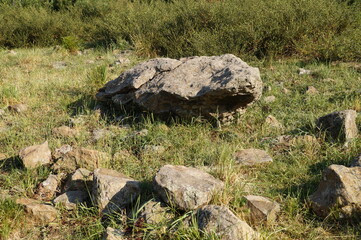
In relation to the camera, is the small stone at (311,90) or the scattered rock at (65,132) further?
the small stone at (311,90)

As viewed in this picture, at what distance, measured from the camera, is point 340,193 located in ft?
7.93

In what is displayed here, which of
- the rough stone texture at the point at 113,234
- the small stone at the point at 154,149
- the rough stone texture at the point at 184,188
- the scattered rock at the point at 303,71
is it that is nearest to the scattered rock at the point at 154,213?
the rough stone texture at the point at 184,188

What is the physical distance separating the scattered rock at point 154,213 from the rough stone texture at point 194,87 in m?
1.72

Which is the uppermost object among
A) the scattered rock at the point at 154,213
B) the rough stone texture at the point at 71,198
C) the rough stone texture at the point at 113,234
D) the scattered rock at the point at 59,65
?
the scattered rock at the point at 154,213

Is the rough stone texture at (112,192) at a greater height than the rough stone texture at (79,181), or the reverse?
the rough stone texture at (112,192)

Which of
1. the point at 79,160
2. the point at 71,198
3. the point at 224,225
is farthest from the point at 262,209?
the point at 79,160

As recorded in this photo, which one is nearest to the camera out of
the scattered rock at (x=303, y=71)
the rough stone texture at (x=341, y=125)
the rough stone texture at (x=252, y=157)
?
the rough stone texture at (x=252, y=157)

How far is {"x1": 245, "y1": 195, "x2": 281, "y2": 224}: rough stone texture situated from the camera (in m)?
2.42

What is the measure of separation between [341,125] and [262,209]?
5.21 feet

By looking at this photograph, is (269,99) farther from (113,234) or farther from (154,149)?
(113,234)

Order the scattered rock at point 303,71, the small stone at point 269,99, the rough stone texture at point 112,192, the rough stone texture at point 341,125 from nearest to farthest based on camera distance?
the rough stone texture at point 112,192, the rough stone texture at point 341,125, the small stone at point 269,99, the scattered rock at point 303,71

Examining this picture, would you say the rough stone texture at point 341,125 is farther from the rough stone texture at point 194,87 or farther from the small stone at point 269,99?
the small stone at point 269,99

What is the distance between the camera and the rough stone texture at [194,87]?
12.5 ft

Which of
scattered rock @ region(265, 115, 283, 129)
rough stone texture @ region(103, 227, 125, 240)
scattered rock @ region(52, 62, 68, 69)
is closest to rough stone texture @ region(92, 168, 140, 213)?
rough stone texture @ region(103, 227, 125, 240)
